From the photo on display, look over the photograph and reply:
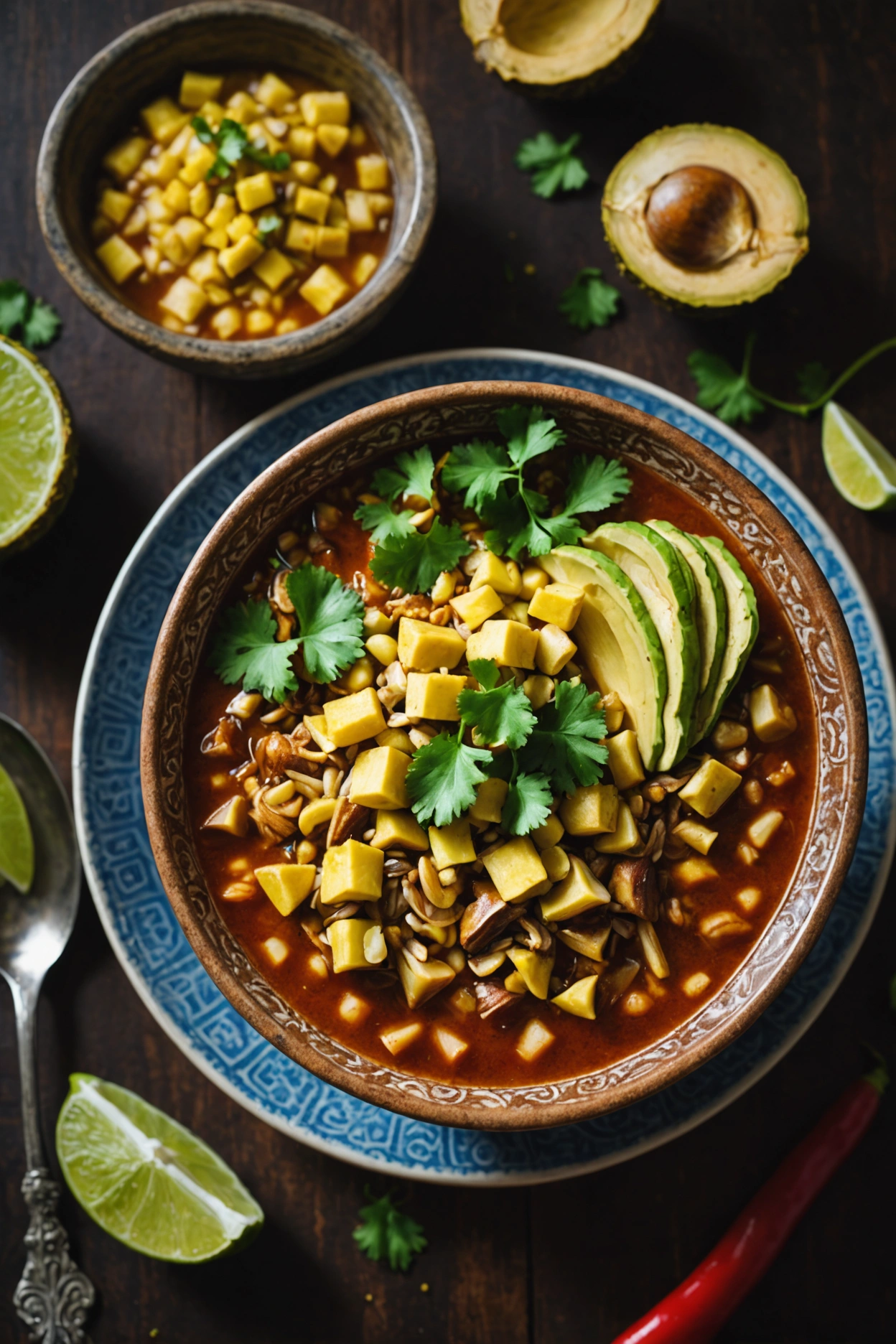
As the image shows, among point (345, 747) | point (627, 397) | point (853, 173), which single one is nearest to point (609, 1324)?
point (345, 747)

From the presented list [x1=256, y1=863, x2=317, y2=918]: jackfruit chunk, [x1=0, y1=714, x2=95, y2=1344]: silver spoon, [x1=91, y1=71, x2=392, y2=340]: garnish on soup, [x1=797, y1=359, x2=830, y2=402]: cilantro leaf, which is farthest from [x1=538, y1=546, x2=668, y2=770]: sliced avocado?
[x1=0, y1=714, x2=95, y2=1344]: silver spoon

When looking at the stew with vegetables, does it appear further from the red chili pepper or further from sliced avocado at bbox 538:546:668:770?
the red chili pepper

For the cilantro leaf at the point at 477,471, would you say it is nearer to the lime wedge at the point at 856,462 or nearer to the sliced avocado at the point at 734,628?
the sliced avocado at the point at 734,628

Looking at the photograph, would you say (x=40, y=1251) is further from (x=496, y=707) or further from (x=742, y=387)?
(x=742, y=387)

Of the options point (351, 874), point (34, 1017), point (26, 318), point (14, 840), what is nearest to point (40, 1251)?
point (34, 1017)

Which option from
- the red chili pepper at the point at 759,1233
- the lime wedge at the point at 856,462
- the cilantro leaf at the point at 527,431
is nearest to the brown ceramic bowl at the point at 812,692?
the cilantro leaf at the point at 527,431

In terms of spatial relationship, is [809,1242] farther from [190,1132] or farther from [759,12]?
[759,12]
